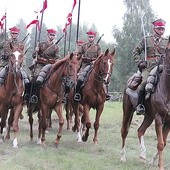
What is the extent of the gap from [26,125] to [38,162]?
960 centimetres

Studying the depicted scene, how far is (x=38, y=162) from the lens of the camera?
10.5 metres

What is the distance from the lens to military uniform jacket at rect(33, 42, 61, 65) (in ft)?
48.8

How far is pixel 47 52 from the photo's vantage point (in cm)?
1489

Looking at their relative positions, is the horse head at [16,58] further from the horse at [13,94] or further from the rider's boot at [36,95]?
the rider's boot at [36,95]

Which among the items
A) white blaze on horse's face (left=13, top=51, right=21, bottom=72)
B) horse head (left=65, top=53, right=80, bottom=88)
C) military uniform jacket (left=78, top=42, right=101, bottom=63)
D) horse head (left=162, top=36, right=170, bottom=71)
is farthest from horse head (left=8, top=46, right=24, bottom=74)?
horse head (left=162, top=36, right=170, bottom=71)

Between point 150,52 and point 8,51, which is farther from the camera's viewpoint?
point 8,51

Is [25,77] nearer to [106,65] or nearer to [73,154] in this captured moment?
[106,65]

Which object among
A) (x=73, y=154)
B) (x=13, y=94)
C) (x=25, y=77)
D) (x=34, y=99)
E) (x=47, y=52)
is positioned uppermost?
(x=47, y=52)

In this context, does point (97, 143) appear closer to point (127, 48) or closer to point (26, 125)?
point (26, 125)

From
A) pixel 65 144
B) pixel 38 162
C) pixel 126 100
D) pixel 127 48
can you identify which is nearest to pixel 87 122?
pixel 65 144

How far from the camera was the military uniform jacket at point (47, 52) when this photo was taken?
14.9 m

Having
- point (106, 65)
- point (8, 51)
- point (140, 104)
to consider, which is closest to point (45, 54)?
point (8, 51)

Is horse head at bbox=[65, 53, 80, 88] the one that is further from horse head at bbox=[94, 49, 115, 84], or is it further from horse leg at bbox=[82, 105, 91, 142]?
horse leg at bbox=[82, 105, 91, 142]

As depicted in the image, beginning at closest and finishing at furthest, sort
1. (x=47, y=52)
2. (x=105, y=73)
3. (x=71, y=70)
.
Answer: (x=71, y=70)
(x=105, y=73)
(x=47, y=52)
